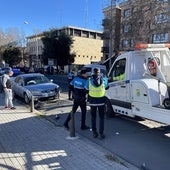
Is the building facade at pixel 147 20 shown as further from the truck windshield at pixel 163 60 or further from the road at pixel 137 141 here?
the truck windshield at pixel 163 60

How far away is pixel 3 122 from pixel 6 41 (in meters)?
87.6

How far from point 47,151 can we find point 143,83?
335cm

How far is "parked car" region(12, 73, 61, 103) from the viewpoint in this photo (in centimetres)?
1520

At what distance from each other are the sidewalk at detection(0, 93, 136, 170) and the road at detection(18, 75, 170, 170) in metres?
0.39

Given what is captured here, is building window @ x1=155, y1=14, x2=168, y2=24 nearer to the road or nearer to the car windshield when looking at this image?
the car windshield

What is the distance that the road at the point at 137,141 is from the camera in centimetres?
675

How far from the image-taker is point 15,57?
81.6 m

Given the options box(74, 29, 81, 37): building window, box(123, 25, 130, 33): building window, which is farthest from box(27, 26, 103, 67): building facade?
box(123, 25, 130, 33): building window

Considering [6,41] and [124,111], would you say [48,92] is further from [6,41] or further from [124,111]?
[6,41]

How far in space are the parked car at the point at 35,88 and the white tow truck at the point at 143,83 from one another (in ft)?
17.3

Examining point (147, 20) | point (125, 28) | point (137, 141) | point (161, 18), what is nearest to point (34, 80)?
point (147, 20)

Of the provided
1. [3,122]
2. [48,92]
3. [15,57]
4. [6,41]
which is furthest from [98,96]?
[6,41]

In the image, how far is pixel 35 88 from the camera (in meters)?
15.5

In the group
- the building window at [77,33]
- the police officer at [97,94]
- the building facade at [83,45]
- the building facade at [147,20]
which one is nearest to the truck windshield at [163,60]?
the police officer at [97,94]
